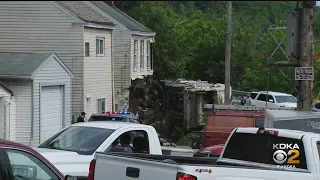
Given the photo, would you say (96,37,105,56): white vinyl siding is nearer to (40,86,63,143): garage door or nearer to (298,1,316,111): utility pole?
(40,86,63,143): garage door

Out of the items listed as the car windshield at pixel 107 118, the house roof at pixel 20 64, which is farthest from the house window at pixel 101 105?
the car windshield at pixel 107 118

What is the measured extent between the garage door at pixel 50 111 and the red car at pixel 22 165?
1960cm

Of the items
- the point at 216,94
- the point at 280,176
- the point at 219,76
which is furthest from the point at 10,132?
the point at 219,76

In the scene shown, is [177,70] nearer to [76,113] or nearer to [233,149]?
[76,113]

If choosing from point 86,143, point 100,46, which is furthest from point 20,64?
point 86,143

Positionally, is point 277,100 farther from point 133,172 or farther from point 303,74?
point 133,172

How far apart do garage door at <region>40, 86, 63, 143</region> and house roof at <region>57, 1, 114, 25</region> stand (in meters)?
5.49

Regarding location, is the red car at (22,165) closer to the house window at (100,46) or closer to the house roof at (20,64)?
the house roof at (20,64)

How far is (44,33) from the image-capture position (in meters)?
31.9

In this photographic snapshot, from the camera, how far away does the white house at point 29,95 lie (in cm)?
2480

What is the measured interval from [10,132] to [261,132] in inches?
697

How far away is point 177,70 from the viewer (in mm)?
46344

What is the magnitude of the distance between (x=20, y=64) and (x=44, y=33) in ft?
20.9

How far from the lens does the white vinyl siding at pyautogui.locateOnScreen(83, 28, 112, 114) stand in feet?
107
